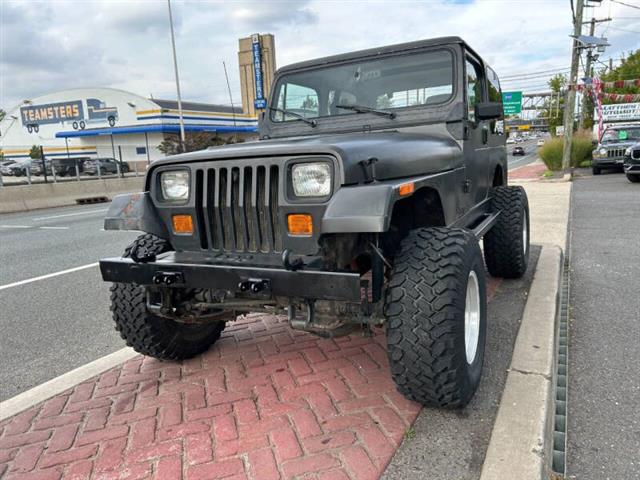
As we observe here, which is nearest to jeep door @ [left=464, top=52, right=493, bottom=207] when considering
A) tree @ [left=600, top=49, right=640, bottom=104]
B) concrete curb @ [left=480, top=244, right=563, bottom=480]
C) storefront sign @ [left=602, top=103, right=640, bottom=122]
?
concrete curb @ [left=480, top=244, right=563, bottom=480]

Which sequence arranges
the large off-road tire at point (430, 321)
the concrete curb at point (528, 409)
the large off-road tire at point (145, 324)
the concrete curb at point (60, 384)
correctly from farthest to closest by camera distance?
the large off-road tire at point (145, 324), the concrete curb at point (60, 384), the large off-road tire at point (430, 321), the concrete curb at point (528, 409)

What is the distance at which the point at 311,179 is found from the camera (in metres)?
2.22

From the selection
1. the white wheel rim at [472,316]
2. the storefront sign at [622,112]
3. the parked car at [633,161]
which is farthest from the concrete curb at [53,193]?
the storefront sign at [622,112]

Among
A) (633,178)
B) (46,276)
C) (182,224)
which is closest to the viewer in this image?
(182,224)

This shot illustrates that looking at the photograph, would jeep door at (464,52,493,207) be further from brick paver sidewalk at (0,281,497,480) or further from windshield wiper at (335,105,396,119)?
brick paver sidewalk at (0,281,497,480)

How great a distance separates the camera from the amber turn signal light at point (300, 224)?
7.22 ft

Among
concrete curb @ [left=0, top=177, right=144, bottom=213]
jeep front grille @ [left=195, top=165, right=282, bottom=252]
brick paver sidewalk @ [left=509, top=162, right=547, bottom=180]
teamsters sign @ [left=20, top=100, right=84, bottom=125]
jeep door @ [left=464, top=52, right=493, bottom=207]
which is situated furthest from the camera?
teamsters sign @ [left=20, top=100, right=84, bottom=125]

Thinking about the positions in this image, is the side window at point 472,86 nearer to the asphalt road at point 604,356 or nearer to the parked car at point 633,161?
the asphalt road at point 604,356

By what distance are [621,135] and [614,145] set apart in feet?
2.43

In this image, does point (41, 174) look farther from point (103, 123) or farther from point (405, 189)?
point (103, 123)

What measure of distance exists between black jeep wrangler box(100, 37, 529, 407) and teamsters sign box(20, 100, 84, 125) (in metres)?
48.9

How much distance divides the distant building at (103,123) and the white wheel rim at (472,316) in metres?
32.7

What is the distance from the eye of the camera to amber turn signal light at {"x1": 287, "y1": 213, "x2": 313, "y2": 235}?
2.20 metres

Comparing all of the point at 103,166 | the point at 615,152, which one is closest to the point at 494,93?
the point at 615,152
